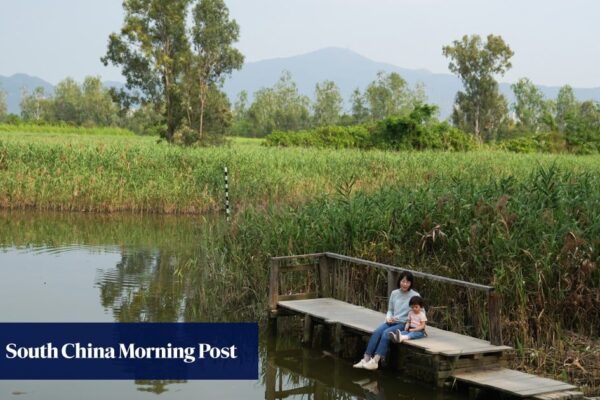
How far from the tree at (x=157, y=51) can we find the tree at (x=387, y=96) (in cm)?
3670

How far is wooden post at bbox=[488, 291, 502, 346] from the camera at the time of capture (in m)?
8.76

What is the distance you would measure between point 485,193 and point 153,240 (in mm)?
10538

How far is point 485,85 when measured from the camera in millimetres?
63500

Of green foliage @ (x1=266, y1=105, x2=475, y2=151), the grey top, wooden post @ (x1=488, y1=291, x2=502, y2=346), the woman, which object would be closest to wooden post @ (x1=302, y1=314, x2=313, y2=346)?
the woman

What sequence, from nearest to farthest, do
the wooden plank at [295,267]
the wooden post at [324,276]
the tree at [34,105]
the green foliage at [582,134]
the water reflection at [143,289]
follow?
the wooden plank at [295,267], the wooden post at [324,276], the water reflection at [143,289], the green foliage at [582,134], the tree at [34,105]

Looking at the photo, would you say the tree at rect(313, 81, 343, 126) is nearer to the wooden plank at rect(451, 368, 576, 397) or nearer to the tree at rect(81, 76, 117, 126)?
the tree at rect(81, 76, 117, 126)

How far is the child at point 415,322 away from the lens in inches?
356

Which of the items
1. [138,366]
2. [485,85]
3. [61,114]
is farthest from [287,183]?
[61,114]

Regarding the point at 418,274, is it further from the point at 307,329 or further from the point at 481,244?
the point at 307,329

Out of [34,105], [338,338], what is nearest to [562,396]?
→ [338,338]

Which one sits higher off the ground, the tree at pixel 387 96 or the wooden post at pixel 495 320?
the tree at pixel 387 96

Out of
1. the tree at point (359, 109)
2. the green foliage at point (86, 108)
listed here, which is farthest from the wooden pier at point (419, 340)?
the green foliage at point (86, 108)

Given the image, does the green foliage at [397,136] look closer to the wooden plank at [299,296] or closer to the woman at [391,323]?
the wooden plank at [299,296]

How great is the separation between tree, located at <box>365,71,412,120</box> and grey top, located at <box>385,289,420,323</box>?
221 ft
